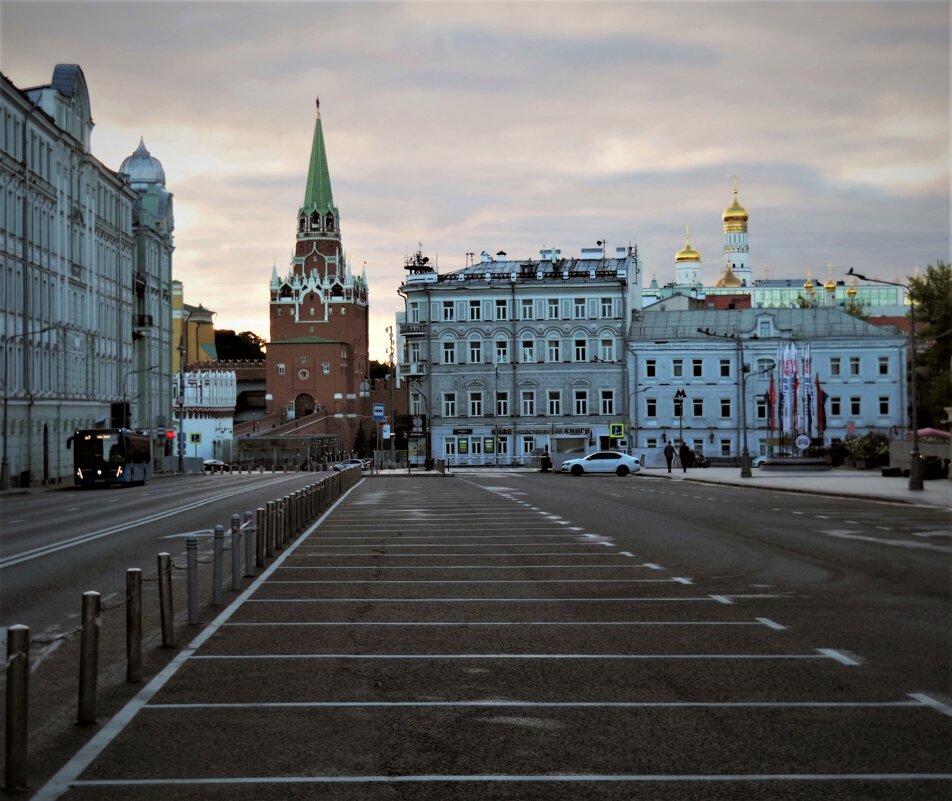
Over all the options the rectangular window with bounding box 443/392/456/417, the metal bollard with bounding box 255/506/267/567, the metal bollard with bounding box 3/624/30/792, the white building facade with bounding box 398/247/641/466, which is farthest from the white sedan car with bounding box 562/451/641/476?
the metal bollard with bounding box 3/624/30/792

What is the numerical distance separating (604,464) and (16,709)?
6891cm

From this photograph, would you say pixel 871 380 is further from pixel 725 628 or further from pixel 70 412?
pixel 725 628

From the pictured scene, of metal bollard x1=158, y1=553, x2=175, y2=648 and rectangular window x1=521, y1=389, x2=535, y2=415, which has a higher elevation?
rectangular window x1=521, y1=389, x2=535, y2=415

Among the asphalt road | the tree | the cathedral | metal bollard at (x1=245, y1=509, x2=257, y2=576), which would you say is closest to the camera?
the asphalt road

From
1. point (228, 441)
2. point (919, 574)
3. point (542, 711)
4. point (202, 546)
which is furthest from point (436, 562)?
point (228, 441)

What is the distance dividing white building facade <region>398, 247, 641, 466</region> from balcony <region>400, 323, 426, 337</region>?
8 cm

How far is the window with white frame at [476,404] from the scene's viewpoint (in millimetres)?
103438

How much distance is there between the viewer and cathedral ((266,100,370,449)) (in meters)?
157

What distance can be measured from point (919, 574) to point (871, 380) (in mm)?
86553

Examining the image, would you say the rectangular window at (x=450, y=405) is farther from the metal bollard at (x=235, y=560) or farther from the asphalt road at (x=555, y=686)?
the metal bollard at (x=235, y=560)

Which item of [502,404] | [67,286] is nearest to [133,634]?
[67,286]

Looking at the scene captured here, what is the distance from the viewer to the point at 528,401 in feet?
340

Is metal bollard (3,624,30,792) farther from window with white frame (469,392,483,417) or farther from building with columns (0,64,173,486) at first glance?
window with white frame (469,392,483,417)

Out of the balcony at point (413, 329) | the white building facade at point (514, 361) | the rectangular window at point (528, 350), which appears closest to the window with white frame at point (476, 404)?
the white building facade at point (514, 361)
